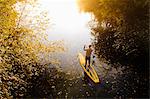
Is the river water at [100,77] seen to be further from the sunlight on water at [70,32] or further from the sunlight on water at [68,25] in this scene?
the sunlight on water at [68,25]

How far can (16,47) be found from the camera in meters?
22.4

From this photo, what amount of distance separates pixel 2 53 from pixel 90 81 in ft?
27.1

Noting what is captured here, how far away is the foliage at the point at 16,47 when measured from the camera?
20172 millimetres

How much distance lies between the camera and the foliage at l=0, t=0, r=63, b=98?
20.2 metres

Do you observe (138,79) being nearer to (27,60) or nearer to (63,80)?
(63,80)

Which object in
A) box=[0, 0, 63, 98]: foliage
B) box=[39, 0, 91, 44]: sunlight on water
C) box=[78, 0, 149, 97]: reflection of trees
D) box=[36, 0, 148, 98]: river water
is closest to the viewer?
box=[0, 0, 63, 98]: foliage

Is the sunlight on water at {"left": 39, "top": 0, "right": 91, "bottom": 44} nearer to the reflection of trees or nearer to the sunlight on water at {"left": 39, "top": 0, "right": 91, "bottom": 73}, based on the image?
the sunlight on water at {"left": 39, "top": 0, "right": 91, "bottom": 73}

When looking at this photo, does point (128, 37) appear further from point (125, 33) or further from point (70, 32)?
point (70, 32)

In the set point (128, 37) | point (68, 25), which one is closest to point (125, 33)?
point (128, 37)

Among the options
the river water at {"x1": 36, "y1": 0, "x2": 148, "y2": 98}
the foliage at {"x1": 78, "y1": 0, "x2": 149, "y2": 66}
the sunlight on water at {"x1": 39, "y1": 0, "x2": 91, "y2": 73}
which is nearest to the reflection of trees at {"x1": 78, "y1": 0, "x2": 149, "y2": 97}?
the foliage at {"x1": 78, "y1": 0, "x2": 149, "y2": 66}

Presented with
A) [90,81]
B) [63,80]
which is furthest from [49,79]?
[90,81]

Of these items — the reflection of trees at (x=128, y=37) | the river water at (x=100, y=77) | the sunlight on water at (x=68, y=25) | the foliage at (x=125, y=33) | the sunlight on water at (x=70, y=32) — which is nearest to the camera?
the river water at (x=100, y=77)

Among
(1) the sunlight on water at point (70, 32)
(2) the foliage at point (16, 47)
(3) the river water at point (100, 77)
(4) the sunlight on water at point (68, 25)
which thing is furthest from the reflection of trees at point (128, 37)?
(2) the foliage at point (16, 47)

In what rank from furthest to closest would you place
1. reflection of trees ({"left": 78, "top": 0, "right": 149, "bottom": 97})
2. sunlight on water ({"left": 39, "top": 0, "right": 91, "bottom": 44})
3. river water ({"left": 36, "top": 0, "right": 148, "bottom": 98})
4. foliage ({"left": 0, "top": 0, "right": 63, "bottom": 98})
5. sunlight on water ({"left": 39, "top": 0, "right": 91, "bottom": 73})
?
sunlight on water ({"left": 39, "top": 0, "right": 91, "bottom": 44}), sunlight on water ({"left": 39, "top": 0, "right": 91, "bottom": 73}), reflection of trees ({"left": 78, "top": 0, "right": 149, "bottom": 97}), river water ({"left": 36, "top": 0, "right": 148, "bottom": 98}), foliage ({"left": 0, "top": 0, "right": 63, "bottom": 98})
